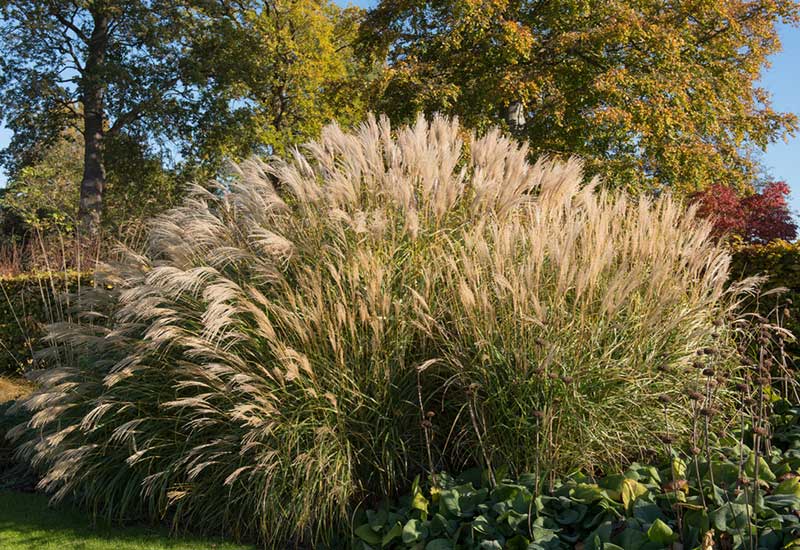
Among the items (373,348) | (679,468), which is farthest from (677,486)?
(373,348)

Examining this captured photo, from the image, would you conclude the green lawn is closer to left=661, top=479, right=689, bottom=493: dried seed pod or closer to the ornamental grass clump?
the ornamental grass clump

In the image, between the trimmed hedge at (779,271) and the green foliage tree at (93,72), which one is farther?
the green foliage tree at (93,72)

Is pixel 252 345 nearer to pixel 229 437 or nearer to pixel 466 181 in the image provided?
pixel 229 437

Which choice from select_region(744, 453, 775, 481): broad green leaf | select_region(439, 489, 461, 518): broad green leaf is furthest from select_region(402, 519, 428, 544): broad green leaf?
select_region(744, 453, 775, 481): broad green leaf

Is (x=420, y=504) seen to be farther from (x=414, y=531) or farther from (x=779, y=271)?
(x=779, y=271)

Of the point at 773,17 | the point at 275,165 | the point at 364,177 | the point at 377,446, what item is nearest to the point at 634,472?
the point at 377,446

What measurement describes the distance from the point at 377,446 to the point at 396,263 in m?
1.10

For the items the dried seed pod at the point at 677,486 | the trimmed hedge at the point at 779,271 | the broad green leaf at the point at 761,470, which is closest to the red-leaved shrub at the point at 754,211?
the trimmed hedge at the point at 779,271

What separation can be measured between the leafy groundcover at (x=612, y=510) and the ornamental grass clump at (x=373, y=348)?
0.18 meters

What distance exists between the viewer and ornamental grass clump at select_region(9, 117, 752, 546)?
3672 millimetres

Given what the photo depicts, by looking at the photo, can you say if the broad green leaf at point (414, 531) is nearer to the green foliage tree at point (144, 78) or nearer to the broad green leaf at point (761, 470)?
the broad green leaf at point (761, 470)

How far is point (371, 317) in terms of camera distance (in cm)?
393

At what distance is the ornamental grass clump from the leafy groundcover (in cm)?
18

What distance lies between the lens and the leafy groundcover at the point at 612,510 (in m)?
3.04
